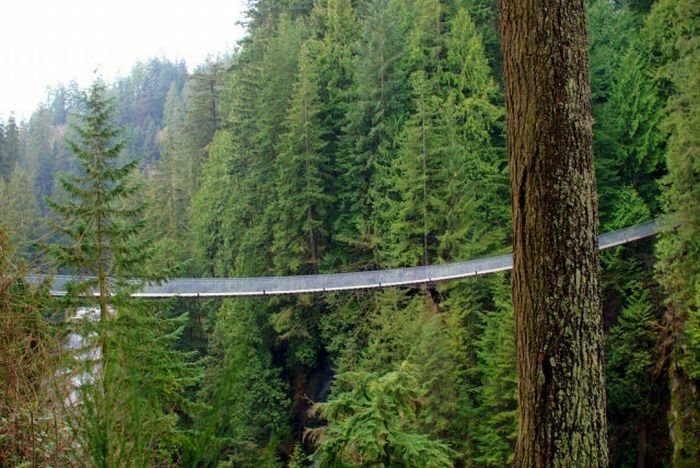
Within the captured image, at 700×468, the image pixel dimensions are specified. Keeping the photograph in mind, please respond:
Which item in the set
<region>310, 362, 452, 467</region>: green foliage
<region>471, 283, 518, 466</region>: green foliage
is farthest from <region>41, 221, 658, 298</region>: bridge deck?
<region>310, 362, 452, 467</region>: green foliage

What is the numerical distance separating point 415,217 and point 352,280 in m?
3.47

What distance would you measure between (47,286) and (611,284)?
1375cm

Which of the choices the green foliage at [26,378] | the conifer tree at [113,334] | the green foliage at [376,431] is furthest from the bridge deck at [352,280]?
the green foliage at [26,378]

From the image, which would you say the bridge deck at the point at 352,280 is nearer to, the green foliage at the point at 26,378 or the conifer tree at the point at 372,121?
the conifer tree at the point at 372,121

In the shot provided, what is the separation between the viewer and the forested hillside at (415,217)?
37.8ft

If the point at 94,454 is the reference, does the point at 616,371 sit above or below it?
below

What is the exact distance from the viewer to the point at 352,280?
15.9 m

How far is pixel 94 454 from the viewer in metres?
1.49

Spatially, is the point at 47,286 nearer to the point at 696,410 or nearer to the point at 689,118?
the point at 696,410

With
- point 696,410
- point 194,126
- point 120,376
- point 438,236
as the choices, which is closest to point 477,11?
point 438,236

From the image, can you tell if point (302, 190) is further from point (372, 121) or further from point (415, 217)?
point (415, 217)

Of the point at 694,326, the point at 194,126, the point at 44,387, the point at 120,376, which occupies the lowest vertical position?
the point at 694,326

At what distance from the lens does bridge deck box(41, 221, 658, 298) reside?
14.4 m

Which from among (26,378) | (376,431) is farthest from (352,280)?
(26,378)
